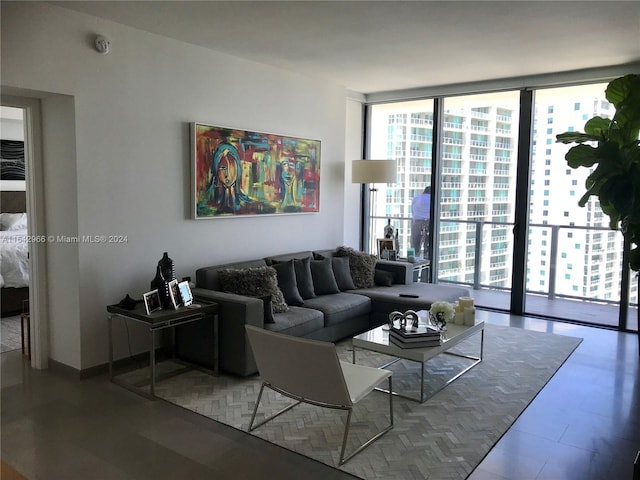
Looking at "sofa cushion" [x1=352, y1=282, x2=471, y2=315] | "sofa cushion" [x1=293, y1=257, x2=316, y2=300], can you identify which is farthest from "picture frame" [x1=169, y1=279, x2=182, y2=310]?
"sofa cushion" [x1=352, y1=282, x2=471, y2=315]

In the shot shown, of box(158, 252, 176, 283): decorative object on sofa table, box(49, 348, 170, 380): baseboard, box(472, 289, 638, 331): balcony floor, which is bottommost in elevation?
box(49, 348, 170, 380): baseboard

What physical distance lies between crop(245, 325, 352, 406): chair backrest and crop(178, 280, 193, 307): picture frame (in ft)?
3.54

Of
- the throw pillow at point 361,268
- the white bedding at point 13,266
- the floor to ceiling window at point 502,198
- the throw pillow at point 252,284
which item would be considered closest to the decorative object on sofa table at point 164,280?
the throw pillow at point 252,284

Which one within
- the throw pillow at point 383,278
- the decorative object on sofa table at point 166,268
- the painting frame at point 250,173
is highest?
the painting frame at point 250,173

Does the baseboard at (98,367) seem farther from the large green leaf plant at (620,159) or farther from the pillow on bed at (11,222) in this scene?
the large green leaf plant at (620,159)

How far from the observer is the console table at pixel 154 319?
3.52 meters

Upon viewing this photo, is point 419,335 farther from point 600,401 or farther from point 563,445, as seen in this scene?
point 600,401

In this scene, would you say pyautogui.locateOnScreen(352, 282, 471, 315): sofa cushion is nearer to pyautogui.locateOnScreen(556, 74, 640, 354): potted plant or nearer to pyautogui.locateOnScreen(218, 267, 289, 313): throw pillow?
pyautogui.locateOnScreen(218, 267, 289, 313): throw pillow

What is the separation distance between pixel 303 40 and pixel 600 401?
3.51m

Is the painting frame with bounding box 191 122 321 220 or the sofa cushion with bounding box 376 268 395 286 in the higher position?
the painting frame with bounding box 191 122 321 220

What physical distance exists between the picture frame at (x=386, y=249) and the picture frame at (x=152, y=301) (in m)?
3.16

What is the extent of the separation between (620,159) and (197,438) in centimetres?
294

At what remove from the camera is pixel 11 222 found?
21.1 ft

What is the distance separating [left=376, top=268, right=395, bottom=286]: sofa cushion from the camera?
219 inches
